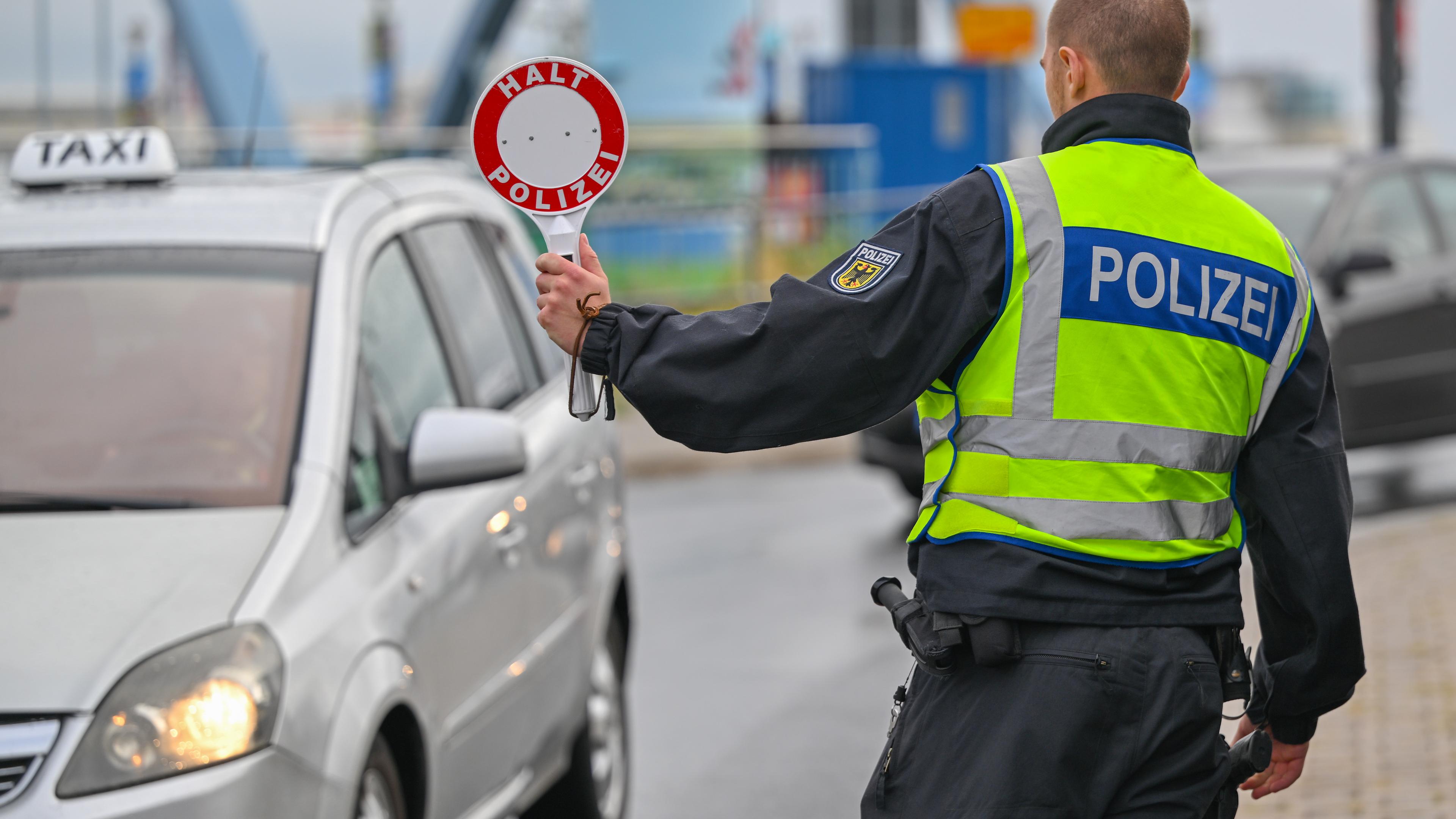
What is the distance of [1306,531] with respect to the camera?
2566 millimetres

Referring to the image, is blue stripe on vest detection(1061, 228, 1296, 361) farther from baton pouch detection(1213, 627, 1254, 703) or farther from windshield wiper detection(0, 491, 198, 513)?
windshield wiper detection(0, 491, 198, 513)

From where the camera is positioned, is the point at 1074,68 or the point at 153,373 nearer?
the point at 1074,68

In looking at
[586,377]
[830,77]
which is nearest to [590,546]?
[586,377]

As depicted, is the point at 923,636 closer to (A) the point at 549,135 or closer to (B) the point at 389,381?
(A) the point at 549,135

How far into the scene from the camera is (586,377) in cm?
250

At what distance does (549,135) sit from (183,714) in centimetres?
116

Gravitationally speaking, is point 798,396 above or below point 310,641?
above

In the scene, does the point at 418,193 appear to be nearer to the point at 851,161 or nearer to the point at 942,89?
the point at 851,161

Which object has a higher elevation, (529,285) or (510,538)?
(529,285)

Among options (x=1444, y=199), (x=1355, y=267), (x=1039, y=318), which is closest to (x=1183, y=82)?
(x=1039, y=318)

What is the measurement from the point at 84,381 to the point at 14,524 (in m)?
0.50

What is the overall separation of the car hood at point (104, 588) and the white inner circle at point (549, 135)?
1019 millimetres

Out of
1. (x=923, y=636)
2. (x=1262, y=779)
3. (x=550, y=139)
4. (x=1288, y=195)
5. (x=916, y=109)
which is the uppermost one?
(x=550, y=139)

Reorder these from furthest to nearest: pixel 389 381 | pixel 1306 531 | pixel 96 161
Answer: pixel 96 161
pixel 389 381
pixel 1306 531
